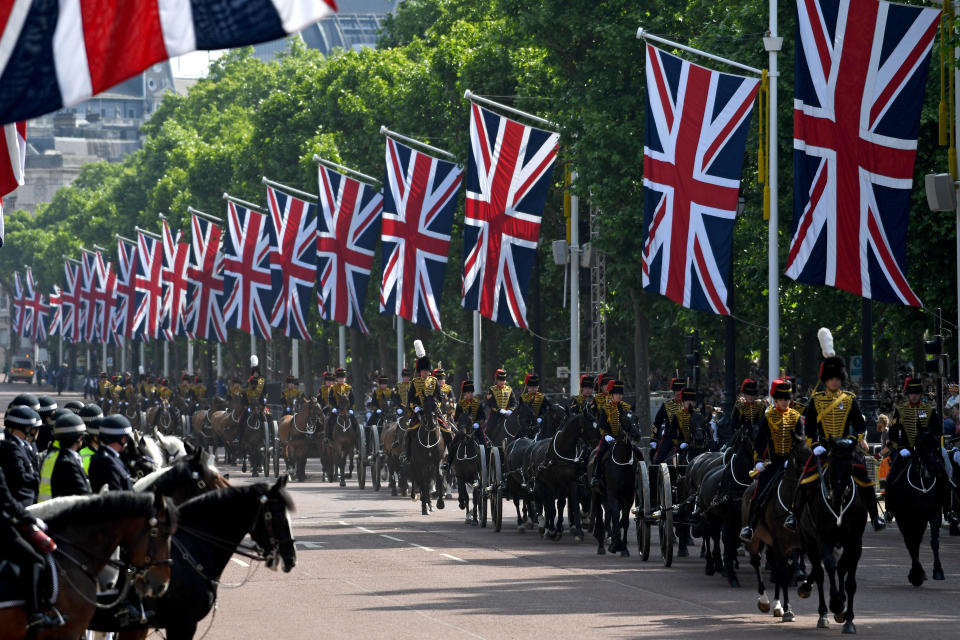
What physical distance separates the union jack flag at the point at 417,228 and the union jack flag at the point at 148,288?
3094cm

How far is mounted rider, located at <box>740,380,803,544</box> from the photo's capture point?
17.3 metres

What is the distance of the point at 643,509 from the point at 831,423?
523 centimetres

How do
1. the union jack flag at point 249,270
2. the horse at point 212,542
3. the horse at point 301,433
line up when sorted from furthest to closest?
the union jack flag at point 249,270, the horse at point 301,433, the horse at point 212,542

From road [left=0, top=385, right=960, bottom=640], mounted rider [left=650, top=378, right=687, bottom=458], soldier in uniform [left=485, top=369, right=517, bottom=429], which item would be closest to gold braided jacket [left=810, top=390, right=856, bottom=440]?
road [left=0, top=385, right=960, bottom=640]

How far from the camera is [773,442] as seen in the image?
57.0 ft

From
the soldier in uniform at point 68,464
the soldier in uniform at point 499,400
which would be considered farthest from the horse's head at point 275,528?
the soldier in uniform at point 499,400

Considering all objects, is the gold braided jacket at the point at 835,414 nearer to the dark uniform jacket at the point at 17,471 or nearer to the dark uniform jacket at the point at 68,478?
the dark uniform jacket at the point at 68,478

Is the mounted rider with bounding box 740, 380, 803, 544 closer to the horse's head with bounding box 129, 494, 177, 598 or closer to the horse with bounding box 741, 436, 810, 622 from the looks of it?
the horse with bounding box 741, 436, 810, 622

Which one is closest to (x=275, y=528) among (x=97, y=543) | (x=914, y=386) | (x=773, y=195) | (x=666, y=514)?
(x=97, y=543)

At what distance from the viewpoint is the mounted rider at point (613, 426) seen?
23.0 metres

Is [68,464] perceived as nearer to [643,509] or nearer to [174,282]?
[643,509]

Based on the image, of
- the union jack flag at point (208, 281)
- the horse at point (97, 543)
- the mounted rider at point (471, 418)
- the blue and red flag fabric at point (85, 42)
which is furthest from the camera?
the union jack flag at point (208, 281)

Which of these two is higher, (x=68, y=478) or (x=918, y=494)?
(x=68, y=478)

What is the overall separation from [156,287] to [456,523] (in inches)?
1689
